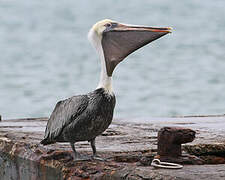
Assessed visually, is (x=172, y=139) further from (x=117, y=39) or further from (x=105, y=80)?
(x=117, y=39)

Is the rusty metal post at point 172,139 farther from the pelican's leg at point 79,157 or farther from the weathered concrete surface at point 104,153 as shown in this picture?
the pelican's leg at point 79,157

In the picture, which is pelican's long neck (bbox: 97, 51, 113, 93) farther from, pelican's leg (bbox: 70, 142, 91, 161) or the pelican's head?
pelican's leg (bbox: 70, 142, 91, 161)

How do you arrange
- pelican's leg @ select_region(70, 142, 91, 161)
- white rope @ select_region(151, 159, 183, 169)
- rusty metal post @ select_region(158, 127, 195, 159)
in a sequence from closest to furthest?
white rope @ select_region(151, 159, 183, 169), rusty metal post @ select_region(158, 127, 195, 159), pelican's leg @ select_region(70, 142, 91, 161)

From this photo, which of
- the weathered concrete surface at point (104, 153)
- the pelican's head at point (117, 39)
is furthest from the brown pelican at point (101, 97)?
the weathered concrete surface at point (104, 153)

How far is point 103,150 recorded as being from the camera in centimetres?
547

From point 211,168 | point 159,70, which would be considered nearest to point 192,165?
point 211,168

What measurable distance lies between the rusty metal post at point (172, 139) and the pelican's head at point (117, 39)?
54 centimetres

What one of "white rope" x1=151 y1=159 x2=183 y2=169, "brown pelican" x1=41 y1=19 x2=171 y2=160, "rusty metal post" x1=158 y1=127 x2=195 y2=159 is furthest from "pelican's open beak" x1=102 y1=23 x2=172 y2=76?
"white rope" x1=151 y1=159 x2=183 y2=169

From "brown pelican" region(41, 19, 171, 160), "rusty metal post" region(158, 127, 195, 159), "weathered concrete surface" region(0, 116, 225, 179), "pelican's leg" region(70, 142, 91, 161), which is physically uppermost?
"brown pelican" region(41, 19, 171, 160)

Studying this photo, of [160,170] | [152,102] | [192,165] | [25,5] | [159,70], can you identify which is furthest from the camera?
[25,5]

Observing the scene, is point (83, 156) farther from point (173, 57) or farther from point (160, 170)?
point (173, 57)

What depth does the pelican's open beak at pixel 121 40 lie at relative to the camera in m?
4.83

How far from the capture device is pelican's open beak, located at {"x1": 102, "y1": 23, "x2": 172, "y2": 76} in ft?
15.9

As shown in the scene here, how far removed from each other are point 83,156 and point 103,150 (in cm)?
45
